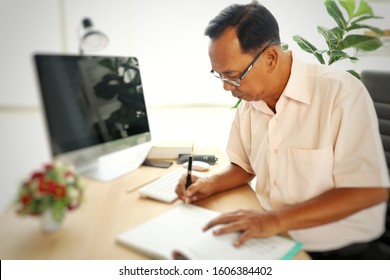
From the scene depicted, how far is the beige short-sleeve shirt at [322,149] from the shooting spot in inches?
26.8

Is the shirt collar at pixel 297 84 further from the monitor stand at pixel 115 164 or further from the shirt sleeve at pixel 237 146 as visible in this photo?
the monitor stand at pixel 115 164

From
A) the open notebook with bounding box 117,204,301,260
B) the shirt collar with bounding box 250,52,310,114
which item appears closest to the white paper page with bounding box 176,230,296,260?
the open notebook with bounding box 117,204,301,260

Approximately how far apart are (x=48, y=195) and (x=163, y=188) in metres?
0.29

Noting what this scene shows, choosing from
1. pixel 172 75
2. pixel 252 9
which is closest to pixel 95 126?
pixel 172 75

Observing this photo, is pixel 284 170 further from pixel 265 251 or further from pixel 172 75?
pixel 172 75

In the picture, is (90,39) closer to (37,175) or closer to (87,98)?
(87,98)

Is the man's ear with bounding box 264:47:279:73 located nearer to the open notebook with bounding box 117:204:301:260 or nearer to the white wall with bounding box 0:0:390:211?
the white wall with bounding box 0:0:390:211

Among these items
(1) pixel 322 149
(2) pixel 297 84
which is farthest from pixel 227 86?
(1) pixel 322 149

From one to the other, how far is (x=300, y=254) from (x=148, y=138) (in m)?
0.42

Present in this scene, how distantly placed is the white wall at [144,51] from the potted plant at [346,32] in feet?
0.07

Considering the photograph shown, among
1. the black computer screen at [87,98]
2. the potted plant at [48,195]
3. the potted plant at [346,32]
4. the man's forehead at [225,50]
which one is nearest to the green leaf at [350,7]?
the potted plant at [346,32]

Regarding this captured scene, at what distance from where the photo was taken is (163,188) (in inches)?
28.7

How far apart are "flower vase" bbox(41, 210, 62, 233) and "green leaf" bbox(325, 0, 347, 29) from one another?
87 cm

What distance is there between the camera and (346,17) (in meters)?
0.84
